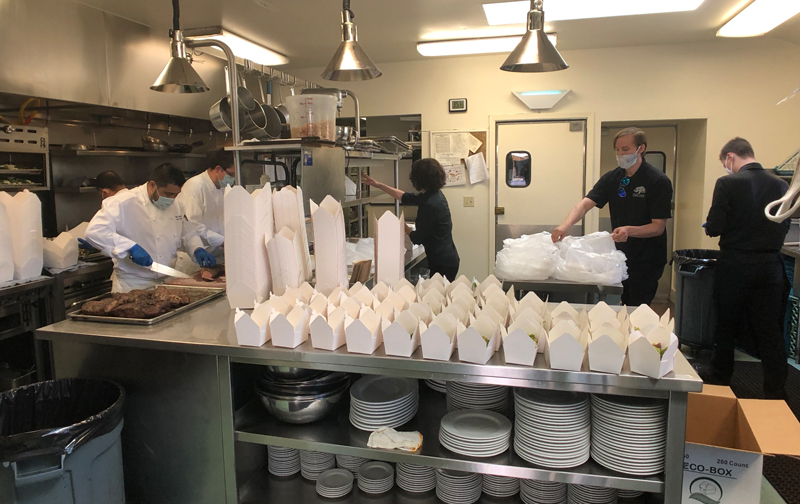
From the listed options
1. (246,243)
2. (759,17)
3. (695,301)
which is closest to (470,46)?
(759,17)

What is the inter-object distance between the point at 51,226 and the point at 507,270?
351 cm

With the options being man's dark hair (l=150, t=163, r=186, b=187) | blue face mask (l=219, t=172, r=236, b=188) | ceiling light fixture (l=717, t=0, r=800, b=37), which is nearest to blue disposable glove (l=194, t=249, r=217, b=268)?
man's dark hair (l=150, t=163, r=186, b=187)

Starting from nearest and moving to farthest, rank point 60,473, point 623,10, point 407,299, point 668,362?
point 668,362 < point 60,473 < point 407,299 < point 623,10

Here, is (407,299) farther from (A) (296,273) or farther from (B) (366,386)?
(A) (296,273)

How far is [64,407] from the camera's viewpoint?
5.94 ft

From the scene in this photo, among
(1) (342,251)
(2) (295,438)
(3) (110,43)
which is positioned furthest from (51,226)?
(2) (295,438)

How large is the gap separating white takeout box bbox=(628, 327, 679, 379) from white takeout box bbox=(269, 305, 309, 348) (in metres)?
0.95

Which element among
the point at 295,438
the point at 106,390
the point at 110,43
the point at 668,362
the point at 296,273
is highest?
the point at 110,43

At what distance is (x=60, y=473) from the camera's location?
146 cm

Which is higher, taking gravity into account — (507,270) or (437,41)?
(437,41)

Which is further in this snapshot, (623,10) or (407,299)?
(623,10)

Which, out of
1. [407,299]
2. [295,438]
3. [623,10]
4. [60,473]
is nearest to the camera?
[60,473]

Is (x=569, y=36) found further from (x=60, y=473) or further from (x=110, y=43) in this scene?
(x=60, y=473)

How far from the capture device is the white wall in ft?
15.9
